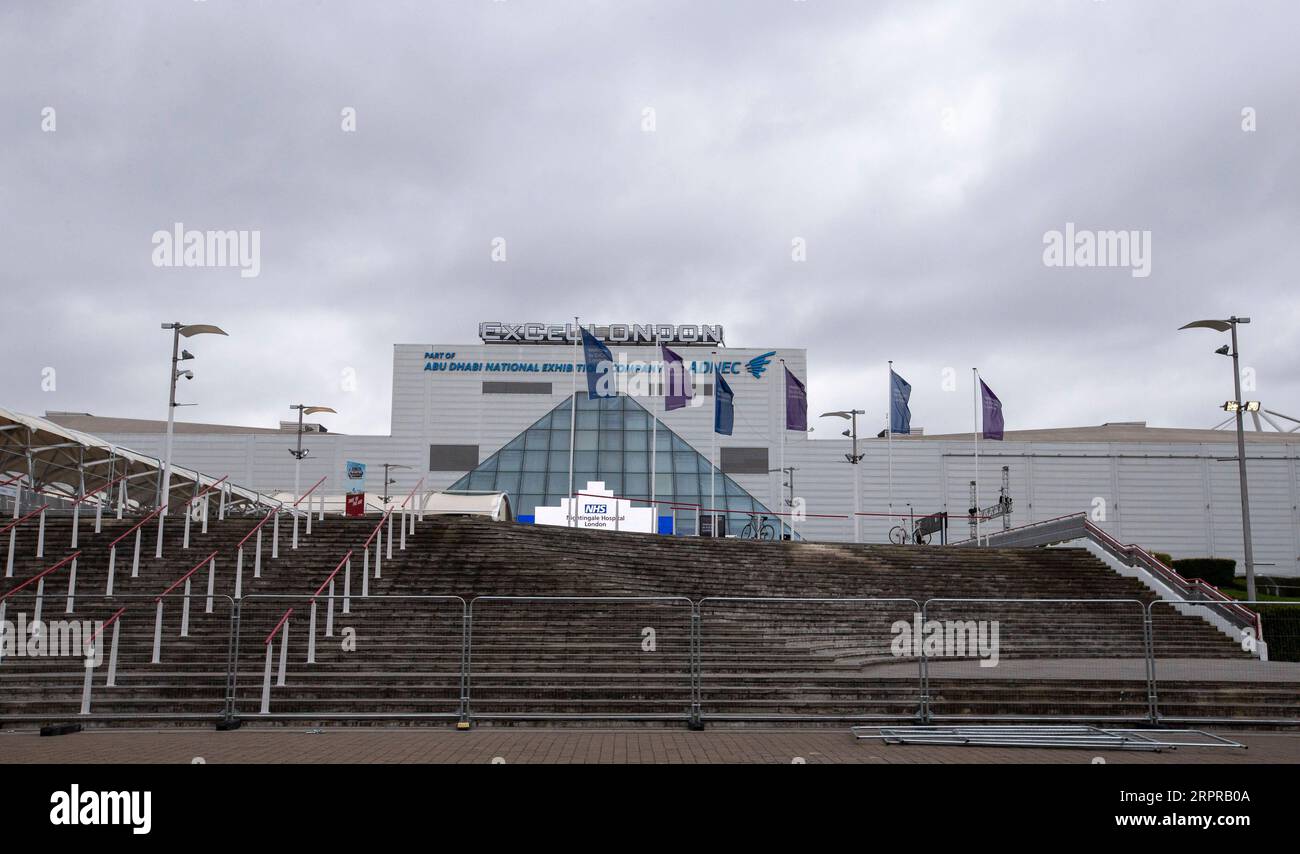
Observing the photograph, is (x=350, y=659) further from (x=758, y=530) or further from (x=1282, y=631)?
(x=758, y=530)

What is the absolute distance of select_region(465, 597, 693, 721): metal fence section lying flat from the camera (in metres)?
12.2

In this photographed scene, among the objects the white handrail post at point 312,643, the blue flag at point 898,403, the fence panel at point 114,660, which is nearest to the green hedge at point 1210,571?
the blue flag at point 898,403

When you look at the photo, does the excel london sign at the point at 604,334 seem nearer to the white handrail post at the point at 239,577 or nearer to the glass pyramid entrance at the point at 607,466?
the glass pyramid entrance at the point at 607,466

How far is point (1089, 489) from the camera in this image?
54750 mm

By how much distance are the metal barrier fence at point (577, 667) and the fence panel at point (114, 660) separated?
3 centimetres

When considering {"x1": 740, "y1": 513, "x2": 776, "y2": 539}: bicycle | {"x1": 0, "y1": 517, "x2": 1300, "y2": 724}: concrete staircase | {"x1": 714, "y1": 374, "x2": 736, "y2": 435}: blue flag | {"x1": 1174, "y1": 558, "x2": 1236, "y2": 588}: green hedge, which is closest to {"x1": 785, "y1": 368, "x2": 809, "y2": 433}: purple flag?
{"x1": 714, "y1": 374, "x2": 736, "y2": 435}: blue flag

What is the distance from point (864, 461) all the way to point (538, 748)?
46922mm

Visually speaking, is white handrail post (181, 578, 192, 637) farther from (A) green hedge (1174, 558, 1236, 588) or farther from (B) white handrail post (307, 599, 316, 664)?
(A) green hedge (1174, 558, 1236, 588)

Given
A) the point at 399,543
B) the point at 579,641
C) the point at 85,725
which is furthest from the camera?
the point at 399,543

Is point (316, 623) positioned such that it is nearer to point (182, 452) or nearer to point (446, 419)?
point (446, 419)

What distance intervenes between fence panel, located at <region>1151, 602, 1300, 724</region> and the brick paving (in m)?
0.89

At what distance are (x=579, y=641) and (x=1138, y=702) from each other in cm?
727

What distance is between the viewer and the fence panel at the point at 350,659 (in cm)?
1207
